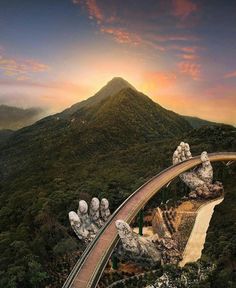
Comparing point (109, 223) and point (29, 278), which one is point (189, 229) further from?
point (29, 278)

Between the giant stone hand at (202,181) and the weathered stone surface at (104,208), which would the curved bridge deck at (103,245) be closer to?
the weathered stone surface at (104,208)

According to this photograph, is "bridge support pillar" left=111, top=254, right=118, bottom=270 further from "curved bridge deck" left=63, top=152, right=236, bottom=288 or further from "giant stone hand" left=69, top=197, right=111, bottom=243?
"giant stone hand" left=69, top=197, right=111, bottom=243

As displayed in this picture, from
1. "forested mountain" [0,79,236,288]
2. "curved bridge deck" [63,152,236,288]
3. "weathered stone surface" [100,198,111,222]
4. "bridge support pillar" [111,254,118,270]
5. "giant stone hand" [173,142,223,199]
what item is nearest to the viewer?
"curved bridge deck" [63,152,236,288]

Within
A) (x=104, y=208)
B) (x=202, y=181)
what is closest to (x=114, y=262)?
(x=104, y=208)

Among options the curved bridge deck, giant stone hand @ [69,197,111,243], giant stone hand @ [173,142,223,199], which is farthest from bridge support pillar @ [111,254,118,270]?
giant stone hand @ [173,142,223,199]

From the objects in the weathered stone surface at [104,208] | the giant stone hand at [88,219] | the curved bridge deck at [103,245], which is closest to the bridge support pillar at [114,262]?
the curved bridge deck at [103,245]

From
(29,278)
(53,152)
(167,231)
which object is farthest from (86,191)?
(53,152)

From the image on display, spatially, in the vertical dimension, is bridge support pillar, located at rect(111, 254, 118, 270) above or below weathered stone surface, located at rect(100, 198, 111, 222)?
below
